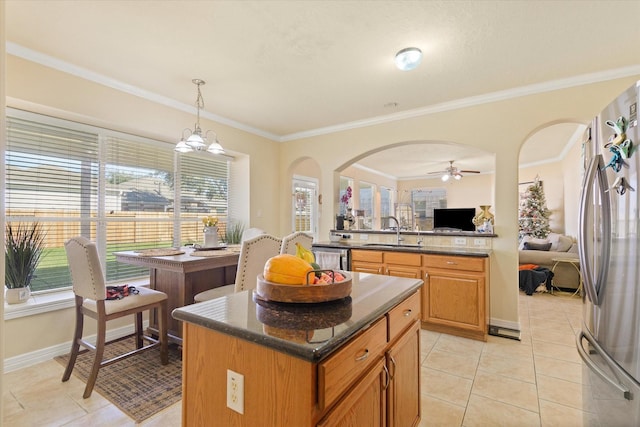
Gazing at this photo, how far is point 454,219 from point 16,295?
16.3ft

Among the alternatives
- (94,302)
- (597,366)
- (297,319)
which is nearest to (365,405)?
(297,319)

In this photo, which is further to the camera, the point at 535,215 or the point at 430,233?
the point at 535,215

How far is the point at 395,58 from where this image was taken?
2553 mm

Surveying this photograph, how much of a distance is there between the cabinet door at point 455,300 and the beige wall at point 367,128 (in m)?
0.43

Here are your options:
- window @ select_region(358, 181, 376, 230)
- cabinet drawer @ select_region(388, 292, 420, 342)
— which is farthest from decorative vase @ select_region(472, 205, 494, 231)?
window @ select_region(358, 181, 376, 230)

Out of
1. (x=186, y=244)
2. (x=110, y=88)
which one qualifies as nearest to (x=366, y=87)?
(x=110, y=88)

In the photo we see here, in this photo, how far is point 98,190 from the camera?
312 cm

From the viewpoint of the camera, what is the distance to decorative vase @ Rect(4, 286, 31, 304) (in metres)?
2.50

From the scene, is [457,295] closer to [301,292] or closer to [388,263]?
[388,263]

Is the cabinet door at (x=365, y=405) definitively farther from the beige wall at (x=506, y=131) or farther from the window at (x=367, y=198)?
the window at (x=367, y=198)

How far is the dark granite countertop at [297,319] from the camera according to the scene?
0.83 metres

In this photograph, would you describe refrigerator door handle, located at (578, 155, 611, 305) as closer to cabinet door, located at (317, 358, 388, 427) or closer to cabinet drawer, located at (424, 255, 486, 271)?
cabinet door, located at (317, 358, 388, 427)

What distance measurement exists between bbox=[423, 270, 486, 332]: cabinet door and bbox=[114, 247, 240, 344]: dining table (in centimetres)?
204

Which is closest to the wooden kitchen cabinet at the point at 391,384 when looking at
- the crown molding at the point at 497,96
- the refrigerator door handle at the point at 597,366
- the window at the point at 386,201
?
the refrigerator door handle at the point at 597,366
